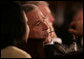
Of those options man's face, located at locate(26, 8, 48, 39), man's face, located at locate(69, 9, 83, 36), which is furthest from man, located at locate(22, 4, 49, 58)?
man's face, located at locate(69, 9, 83, 36)

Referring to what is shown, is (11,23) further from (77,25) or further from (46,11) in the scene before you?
(77,25)

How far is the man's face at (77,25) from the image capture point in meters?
0.67

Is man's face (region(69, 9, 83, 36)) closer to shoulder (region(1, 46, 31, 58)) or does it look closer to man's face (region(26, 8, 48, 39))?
man's face (region(26, 8, 48, 39))

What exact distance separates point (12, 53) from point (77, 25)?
0.28 metres

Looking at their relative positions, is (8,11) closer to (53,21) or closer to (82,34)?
(53,21)

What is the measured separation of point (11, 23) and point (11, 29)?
22 millimetres

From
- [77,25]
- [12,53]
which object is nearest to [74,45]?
[77,25]

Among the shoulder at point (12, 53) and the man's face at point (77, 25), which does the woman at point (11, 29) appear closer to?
the shoulder at point (12, 53)

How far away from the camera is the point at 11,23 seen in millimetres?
607

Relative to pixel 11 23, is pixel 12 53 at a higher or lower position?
lower

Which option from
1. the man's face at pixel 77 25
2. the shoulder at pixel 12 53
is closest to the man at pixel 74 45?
the man's face at pixel 77 25

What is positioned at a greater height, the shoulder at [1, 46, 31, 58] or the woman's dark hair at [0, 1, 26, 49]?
the woman's dark hair at [0, 1, 26, 49]

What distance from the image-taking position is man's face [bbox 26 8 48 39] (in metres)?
0.67

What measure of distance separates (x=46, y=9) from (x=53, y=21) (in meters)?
0.06
